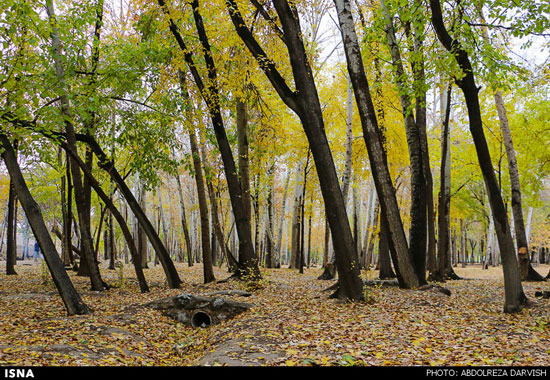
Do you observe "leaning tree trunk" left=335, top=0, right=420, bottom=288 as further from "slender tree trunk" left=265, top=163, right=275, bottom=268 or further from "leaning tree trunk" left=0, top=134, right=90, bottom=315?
"slender tree trunk" left=265, top=163, right=275, bottom=268

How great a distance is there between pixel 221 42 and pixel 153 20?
6.17 ft

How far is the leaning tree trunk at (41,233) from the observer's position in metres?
6.64

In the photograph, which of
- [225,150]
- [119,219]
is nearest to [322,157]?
[225,150]

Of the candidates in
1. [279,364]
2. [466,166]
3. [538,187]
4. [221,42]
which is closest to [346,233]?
[279,364]

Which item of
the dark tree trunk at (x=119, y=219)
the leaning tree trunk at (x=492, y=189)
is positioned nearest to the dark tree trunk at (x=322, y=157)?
the leaning tree trunk at (x=492, y=189)

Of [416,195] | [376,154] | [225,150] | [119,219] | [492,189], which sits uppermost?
[225,150]

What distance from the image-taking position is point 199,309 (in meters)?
7.78

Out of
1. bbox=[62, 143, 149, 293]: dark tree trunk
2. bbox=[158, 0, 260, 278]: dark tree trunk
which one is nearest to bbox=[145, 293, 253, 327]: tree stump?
bbox=[158, 0, 260, 278]: dark tree trunk

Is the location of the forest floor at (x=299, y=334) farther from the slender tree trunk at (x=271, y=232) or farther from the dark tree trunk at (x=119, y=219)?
the slender tree trunk at (x=271, y=232)

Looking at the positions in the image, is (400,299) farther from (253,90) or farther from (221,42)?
(221,42)

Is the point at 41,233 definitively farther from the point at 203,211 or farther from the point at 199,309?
the point at 203,211

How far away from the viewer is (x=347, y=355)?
179 inches

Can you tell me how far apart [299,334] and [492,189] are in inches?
171

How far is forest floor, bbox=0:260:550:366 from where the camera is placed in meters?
4.52
